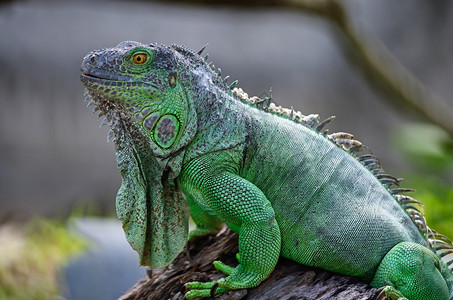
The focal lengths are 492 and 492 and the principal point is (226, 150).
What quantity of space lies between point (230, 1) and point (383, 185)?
4924 mm

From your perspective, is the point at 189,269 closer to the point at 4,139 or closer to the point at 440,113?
the point at 440,113

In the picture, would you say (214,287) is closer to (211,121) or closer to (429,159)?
(211,121)

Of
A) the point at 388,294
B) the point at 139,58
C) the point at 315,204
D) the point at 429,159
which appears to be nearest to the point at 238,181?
the point at 315,204

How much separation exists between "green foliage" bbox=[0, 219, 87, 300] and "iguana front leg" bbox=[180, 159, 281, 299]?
5.06 meters

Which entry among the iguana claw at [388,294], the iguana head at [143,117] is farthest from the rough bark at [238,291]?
the iguana head at [143,117]

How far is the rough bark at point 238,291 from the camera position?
3604 mm

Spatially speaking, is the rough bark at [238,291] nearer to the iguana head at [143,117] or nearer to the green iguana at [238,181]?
the green iguana at [238,181]

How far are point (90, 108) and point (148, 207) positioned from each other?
9.40 meters

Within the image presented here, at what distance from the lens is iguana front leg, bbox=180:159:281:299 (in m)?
3.37

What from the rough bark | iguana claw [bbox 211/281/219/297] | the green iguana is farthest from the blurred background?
iguana claw [bbox 211/281/219/297]

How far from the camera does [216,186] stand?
3.43 metres

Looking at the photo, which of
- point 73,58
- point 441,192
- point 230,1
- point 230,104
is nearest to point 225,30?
point 73,58

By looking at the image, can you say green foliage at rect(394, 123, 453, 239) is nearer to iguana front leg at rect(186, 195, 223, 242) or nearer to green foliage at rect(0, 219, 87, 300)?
iguana front leg at rect(186, 195, 223, 242)

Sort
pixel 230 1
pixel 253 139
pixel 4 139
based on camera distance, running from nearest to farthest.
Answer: pixel 253 139 < pixel 230 1 < pixel 4 139
